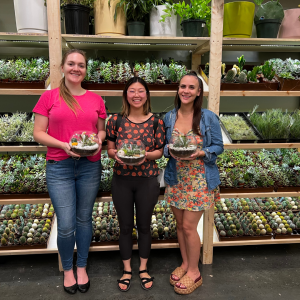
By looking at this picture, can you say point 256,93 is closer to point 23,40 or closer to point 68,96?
point 68,96

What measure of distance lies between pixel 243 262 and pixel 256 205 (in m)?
0.70

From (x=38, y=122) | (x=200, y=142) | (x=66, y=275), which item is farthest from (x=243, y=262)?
(x=38, y=122)

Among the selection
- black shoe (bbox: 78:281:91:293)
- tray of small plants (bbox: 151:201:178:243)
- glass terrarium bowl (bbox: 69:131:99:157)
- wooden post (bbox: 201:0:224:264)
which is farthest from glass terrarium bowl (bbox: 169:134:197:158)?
black shoe (bbox: 78:281:91:293)

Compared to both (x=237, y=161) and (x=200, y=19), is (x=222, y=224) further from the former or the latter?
(x=200, y=19)

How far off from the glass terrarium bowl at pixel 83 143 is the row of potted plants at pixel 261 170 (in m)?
1.35

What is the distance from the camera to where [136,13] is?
7.93ft

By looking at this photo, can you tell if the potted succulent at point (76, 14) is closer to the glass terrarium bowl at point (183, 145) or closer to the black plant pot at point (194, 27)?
the black plant pot at point (194, 27)

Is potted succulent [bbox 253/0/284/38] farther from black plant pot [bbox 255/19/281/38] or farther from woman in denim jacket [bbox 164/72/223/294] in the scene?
woman in denim jacket [bbox 164/72/223/294]

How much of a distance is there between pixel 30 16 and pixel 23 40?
0.35 meters

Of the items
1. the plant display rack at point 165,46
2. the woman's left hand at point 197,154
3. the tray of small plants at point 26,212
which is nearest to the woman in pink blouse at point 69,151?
the plant display rack at point 165,46

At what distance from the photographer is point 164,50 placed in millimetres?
3057

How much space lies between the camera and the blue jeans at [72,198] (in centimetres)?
209

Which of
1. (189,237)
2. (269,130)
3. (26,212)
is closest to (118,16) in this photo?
(269,130)

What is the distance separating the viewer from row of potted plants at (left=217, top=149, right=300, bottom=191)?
272 cm
